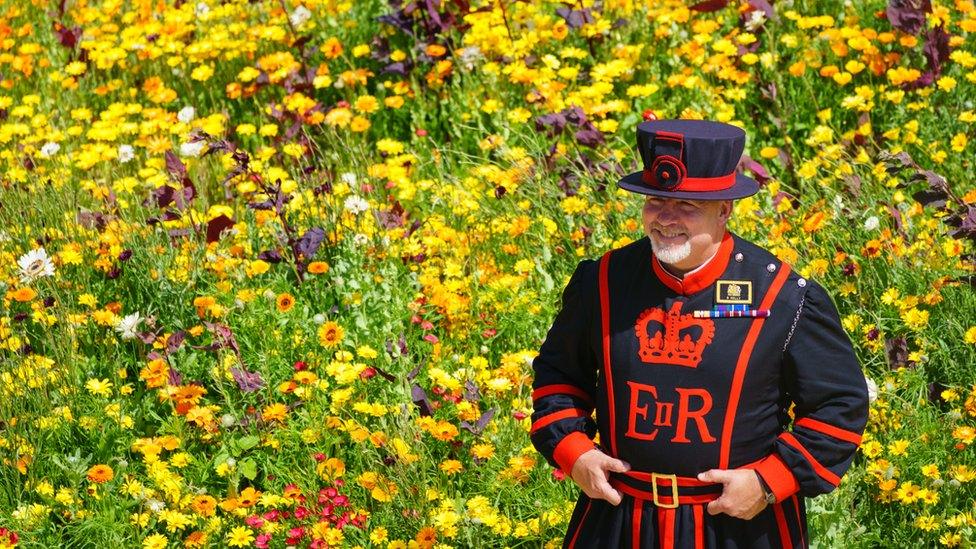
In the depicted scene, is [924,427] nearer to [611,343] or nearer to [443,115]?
[611,343]

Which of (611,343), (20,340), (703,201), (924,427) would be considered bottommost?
(924,427)

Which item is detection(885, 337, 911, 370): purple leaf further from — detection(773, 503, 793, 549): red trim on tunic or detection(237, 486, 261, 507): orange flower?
detection(237, 486, 261, 507): orange flower

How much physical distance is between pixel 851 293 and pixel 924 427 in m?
0.74

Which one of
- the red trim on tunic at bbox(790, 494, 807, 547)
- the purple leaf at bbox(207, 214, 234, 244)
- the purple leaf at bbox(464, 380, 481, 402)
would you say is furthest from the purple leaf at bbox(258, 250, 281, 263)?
the red trim on tunic at bbox(790, 494, 807, 547)

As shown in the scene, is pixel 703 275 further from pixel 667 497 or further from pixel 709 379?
pixel 667 497

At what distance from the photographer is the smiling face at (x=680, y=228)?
2.89 metres

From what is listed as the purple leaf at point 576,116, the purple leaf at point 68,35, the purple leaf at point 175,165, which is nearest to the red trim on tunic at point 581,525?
the purple leaf at point 576,116

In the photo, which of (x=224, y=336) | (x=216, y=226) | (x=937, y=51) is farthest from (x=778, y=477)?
(x=937, y=51)

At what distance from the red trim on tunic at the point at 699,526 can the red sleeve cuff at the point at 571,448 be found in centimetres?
28

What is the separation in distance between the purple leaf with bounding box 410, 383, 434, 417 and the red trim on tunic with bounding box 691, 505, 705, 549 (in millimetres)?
1523

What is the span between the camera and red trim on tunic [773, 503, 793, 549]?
3006 millimetres

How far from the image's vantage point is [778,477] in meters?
2.90

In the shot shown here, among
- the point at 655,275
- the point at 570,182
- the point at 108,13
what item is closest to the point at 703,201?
the point at 655,275

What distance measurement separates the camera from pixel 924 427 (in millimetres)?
4254
